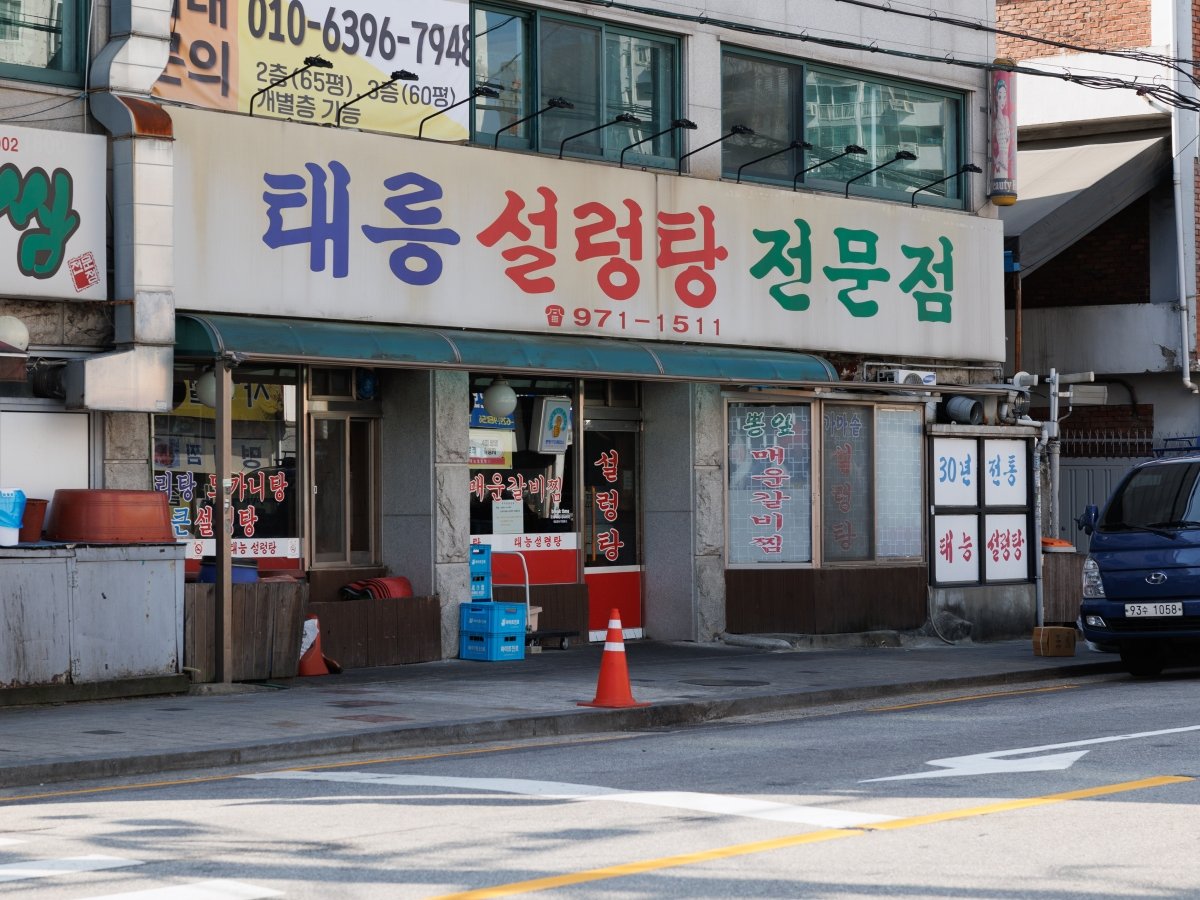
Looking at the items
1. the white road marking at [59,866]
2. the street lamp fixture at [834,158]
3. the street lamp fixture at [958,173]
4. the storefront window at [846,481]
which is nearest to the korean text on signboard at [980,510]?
the storefront window at [846,481]

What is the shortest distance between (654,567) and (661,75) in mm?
5257

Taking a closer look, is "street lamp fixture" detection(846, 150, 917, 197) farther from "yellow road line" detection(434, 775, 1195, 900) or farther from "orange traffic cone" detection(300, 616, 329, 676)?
"yellow road line" detection(434, 775, 1195, 900)

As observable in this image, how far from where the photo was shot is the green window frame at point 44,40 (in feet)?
47.9

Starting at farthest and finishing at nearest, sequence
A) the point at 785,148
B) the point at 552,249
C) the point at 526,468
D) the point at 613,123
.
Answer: the point at 785,148 → the point at 526,468 → the point at 613,123 → the point at 552,249

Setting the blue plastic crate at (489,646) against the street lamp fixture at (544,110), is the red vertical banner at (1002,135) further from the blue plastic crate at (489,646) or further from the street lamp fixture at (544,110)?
the blue plastic crate at (489,646)

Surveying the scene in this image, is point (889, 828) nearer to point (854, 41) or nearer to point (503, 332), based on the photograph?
point (503, 332)

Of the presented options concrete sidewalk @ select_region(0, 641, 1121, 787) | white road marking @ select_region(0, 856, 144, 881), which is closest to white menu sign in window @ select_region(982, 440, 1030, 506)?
concrete sidewalk @ select_region(0, 641, 1121, 787)

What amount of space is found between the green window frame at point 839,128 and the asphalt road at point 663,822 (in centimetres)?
907

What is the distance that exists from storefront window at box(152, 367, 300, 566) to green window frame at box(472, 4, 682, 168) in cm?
331

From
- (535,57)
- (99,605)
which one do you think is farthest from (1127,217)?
(99,605)

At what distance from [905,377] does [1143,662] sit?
15.6 feet

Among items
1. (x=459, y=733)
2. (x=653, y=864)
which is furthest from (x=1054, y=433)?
(x=653, y=864)

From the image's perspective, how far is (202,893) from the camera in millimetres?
7133

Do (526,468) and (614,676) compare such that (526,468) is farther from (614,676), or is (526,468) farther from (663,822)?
(663,822)
